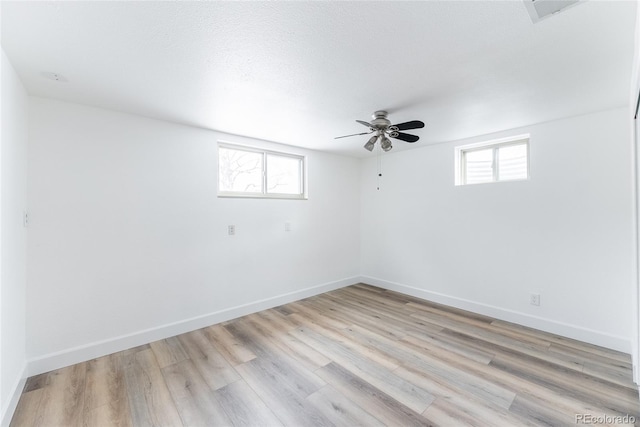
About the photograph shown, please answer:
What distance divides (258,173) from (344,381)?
2738 millimetres

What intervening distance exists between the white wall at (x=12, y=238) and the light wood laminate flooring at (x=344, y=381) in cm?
25

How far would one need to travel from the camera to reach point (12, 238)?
1.83 metres

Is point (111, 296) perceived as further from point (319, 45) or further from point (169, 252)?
point (319, 45)

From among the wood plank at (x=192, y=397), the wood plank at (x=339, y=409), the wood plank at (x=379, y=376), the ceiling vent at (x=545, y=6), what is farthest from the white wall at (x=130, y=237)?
the ceiling vent at (x=545, y=6)

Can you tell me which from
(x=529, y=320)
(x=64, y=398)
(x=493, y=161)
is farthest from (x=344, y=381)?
(x=493, y=161)

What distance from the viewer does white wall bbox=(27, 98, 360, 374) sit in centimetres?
224

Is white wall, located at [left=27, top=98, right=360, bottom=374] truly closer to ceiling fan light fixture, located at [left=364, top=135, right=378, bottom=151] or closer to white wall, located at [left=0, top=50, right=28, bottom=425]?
white wall, located at [left=0, top=50, right=28, bottom=425]

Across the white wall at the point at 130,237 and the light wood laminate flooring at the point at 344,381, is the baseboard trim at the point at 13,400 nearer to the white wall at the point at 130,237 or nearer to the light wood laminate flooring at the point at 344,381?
the light wood laminate flooring at the point at 344,381

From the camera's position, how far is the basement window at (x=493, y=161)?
319 cm

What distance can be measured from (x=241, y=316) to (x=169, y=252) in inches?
48.2

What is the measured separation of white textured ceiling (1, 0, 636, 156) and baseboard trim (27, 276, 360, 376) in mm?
2237

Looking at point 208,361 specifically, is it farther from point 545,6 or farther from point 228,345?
point 545,6

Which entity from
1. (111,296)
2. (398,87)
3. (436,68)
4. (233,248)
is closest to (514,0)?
(436,68)

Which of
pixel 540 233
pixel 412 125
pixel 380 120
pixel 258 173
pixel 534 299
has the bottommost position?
pixel 534 299
